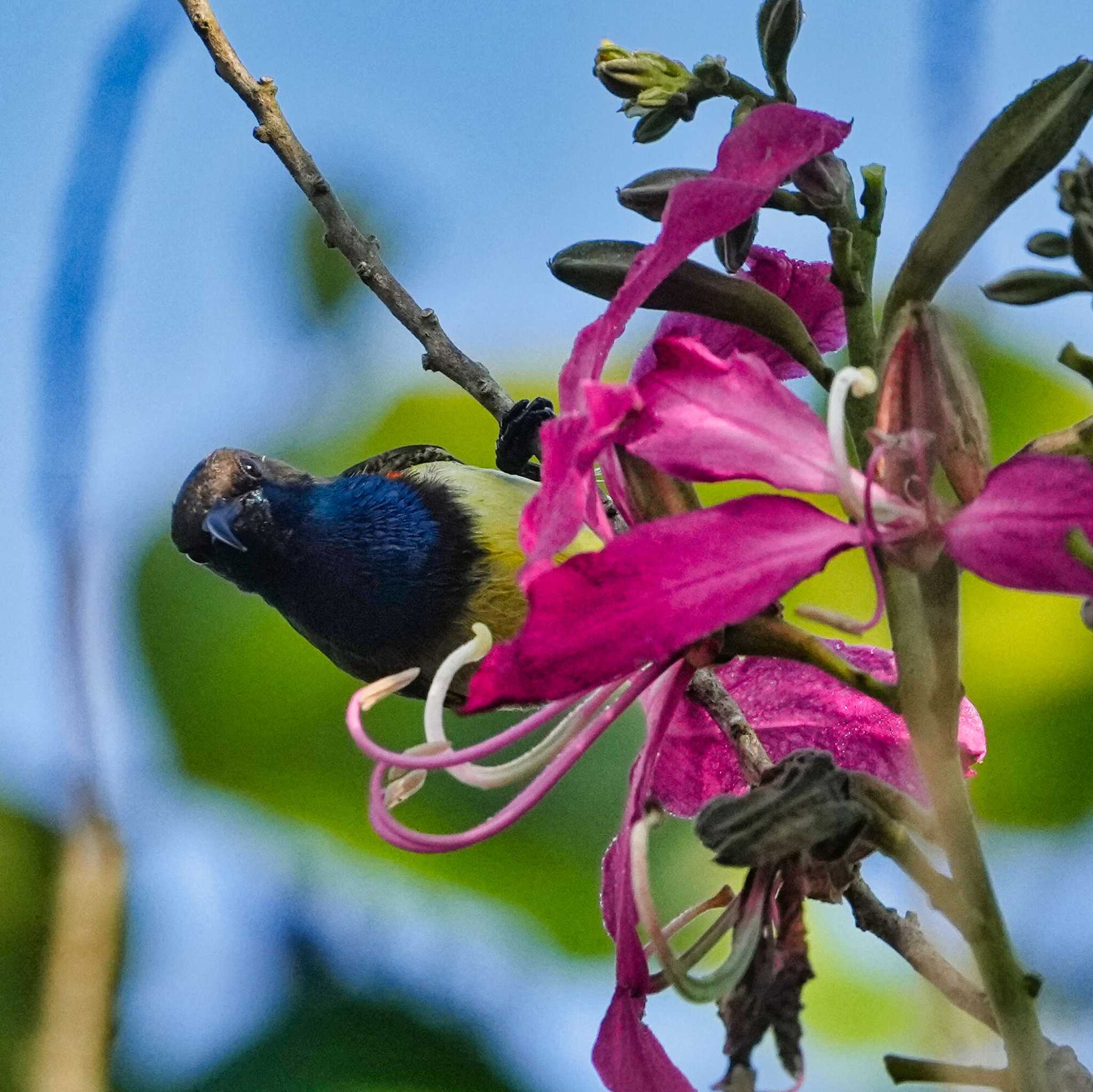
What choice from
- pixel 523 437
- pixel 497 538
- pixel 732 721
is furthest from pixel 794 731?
pixel 497 538

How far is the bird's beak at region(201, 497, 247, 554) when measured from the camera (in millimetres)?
2508

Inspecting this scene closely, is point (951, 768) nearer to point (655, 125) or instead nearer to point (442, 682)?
point (442, 682)

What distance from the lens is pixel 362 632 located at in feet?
8.11

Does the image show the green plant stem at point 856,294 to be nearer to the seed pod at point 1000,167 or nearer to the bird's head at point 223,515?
the seed pod at point 1000,167

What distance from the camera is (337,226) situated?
4.49 feet

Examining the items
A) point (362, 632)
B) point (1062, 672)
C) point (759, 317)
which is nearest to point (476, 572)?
point (362, 632)

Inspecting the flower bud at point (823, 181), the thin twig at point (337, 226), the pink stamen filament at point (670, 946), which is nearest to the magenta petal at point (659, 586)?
the pink stamen filament at point (670, 946)

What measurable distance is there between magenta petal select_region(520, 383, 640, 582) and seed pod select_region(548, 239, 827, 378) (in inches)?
4.3

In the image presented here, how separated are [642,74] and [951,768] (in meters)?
0.53

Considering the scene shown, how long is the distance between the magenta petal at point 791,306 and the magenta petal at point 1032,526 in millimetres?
226

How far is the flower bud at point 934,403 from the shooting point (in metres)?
0.70

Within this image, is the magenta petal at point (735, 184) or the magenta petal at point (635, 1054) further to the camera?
the magenta petal at point (635, 1054)

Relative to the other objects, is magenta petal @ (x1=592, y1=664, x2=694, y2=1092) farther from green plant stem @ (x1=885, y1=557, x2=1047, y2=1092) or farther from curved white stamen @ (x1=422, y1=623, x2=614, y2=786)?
green plant stem @ (x1=885, y1=557, x2=1047, y2=1092)

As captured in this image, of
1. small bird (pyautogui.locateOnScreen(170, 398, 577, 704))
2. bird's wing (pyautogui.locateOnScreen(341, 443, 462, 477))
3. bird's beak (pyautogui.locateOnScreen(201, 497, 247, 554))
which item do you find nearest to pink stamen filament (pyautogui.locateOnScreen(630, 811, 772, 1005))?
small bird (pyautogui.locateOnScreen(170, 398, 577, 704))
